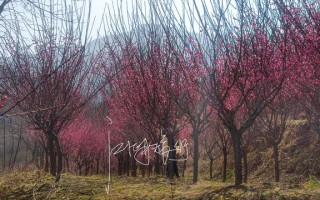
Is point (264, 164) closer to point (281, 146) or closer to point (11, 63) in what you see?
point (281, 146)

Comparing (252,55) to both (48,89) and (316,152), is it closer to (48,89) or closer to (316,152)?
(48,89)

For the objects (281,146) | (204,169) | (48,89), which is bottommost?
(204,169)

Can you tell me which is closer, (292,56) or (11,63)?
(292,56)

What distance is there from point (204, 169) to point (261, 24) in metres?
17.1

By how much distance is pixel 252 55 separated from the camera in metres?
5.59

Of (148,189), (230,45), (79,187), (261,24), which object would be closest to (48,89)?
(79,187)

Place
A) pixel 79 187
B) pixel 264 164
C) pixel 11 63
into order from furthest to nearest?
pixel 264 164, pixel 11 63, pixel 79 187

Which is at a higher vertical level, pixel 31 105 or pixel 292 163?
pixel 31 105

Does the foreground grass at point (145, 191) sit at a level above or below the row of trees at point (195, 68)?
below

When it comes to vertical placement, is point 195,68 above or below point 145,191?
above

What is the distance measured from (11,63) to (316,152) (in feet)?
39.1

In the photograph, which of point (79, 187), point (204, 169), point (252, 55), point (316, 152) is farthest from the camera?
point (204, 169)

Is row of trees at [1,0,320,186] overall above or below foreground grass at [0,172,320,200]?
above

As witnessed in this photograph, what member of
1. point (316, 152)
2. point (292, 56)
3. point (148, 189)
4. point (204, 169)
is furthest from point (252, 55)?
point (204, 169)
